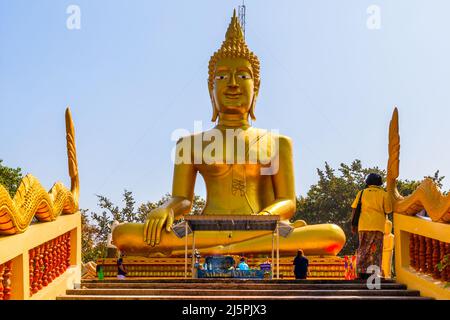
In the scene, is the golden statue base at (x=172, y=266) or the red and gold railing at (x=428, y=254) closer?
the red and gold railing at (x=428, y=254)

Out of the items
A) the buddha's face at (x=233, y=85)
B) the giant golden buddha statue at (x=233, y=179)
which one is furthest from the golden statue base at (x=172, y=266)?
the buddha's face at (x=233, y=85)

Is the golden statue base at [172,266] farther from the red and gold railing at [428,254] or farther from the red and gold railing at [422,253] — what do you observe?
the red and gold railing at [428,254]

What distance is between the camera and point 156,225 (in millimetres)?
15133

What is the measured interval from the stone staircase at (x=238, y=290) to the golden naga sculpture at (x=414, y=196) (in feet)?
2.61

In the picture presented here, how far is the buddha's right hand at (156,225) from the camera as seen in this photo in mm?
15109

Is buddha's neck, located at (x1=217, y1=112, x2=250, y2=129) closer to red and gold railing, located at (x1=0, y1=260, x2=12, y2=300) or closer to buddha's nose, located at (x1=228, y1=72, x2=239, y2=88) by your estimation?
buddha's nose, located at (x1=228, y1=72, x2=239, y2=88)

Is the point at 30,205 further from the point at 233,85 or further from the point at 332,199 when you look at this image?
the point at 332,199

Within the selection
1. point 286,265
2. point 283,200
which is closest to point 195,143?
point 283,200

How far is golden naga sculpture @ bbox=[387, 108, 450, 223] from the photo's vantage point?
290 inches

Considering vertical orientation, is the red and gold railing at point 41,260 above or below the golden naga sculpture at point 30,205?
below

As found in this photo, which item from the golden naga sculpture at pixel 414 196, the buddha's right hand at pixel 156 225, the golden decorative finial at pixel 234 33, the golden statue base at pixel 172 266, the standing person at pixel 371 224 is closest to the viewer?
the golden naga sculpture at pixel 414 196

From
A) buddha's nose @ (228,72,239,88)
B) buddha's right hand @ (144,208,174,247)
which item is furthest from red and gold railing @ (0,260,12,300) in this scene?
buddha's nose @ (228,72,239,88)

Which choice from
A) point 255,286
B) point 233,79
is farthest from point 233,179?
point 255,286
